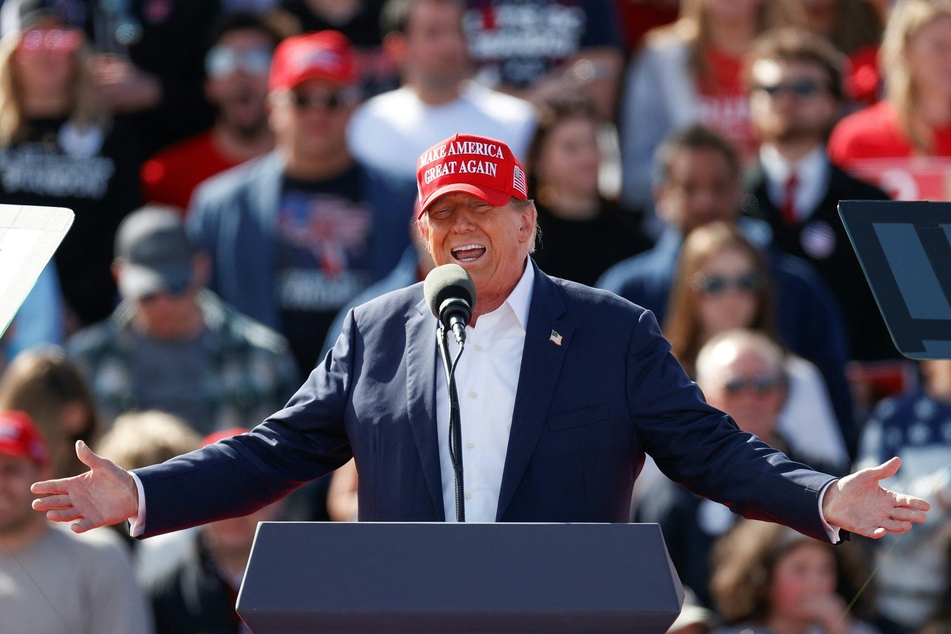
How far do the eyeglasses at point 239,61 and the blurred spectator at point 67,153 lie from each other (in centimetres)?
66

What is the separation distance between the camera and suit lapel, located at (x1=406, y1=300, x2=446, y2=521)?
3549 mm

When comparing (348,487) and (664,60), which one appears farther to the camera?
(664,60)

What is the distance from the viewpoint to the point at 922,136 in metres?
7.54

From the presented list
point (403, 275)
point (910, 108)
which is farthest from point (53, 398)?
point (910, 108)

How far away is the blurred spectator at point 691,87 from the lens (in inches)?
314

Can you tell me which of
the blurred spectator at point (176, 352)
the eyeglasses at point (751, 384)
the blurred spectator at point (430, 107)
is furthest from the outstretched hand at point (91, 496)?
the blurred spectator at point (430, 107)

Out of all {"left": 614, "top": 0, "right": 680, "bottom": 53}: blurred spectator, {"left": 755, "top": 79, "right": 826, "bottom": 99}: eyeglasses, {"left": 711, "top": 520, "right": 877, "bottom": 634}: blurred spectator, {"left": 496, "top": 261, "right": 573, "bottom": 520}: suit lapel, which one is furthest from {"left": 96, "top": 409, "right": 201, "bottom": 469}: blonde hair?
{"left": 614, "top": 0, "right": 680, "bottom": 53}: blurred spectator

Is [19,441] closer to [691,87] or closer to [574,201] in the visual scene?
[574,201]

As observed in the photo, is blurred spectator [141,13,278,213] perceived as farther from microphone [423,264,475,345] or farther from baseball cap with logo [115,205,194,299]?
microphone [423,264,475,345]

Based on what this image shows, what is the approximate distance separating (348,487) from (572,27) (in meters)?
3.20

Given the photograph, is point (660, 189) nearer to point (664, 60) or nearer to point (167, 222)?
point (664, 60)

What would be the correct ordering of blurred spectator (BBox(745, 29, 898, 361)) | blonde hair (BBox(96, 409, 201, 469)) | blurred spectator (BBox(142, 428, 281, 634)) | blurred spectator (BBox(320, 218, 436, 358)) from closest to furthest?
blurred spectator (BBox(142, 428, 281, 634)), blonde hair (BBox(96, 409, 201, 469)), blurred spectator (BBox(320, 218, 436, 358)), blurred spectator (BBox(745, 29, 898, 361))

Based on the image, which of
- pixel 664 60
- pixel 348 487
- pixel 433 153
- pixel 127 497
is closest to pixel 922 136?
pixel 664 60

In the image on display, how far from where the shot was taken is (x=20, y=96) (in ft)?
24.8
